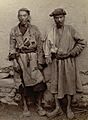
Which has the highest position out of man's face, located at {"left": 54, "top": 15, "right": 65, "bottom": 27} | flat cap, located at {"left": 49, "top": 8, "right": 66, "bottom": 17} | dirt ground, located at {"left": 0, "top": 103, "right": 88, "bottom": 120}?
flat cap, located at {"left": 49, "top": 8, "right": 66, "bottom": 17}

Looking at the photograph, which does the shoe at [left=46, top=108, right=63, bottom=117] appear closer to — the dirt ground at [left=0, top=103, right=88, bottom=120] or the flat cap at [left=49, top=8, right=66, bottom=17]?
the dirt ground at [left=0, top=103, right=88, bottom=120]

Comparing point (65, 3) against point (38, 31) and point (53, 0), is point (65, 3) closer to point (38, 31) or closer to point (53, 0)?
point (53, 0)

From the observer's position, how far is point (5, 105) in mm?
2463

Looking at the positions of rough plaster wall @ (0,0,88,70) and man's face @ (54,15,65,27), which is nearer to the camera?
man's face @ (54,15,65,27)

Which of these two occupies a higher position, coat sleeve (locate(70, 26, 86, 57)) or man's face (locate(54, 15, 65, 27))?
man's face (locate(54, 15, 65, 27))

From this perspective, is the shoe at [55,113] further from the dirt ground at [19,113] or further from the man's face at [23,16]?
the man's face at [23,16]

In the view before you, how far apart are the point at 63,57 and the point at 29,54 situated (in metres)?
0.27

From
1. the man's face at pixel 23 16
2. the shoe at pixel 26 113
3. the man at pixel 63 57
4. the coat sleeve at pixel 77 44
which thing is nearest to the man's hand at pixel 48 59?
the man at pixel 63 57

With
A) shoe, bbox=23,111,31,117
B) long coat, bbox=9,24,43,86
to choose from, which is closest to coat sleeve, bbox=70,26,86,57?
long coat, bbox=9,24,43,86

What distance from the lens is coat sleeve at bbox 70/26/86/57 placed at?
232cm

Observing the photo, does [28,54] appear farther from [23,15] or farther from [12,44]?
[23,15]

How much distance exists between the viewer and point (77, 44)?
2346mm

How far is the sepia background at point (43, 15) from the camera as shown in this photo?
7.82 feet

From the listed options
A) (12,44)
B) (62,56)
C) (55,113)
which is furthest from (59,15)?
(55,113)
